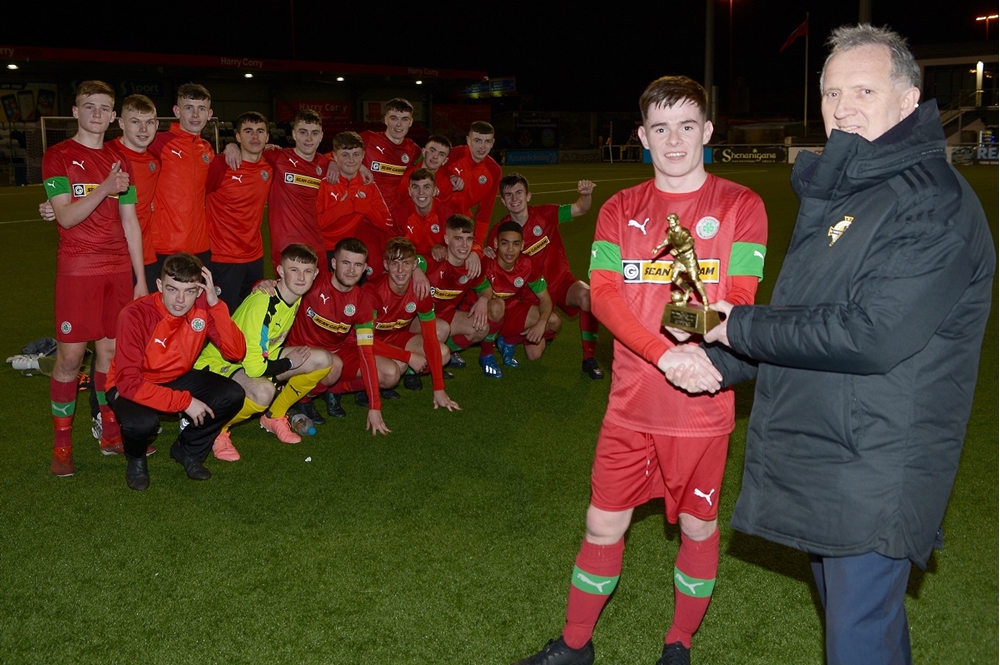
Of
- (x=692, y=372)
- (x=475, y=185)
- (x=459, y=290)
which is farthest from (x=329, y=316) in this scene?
(x=692, y=372)

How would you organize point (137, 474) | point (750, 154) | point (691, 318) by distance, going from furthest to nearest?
point (750, 154) → point (137, 474) → point (691, 318)

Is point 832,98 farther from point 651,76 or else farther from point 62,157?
point 651,76

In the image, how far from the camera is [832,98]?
208 cm

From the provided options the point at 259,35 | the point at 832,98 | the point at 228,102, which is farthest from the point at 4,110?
the point at 832,98

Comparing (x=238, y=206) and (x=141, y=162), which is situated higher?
(x=141, y=162)

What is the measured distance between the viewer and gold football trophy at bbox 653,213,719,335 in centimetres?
216

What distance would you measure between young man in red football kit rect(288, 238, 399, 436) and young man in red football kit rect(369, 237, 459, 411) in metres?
0.12

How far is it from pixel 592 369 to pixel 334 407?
2.00 m

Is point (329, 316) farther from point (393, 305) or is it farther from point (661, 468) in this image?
point (661, 468)

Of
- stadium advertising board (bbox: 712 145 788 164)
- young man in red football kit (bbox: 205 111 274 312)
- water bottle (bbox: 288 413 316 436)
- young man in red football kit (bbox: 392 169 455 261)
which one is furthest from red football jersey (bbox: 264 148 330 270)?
stadium advertising board (bbox: 712 145 788 164)

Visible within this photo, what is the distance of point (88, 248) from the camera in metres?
4.75

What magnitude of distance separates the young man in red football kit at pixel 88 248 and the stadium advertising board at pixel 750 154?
31.4m

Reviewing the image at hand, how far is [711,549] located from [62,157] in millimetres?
3931

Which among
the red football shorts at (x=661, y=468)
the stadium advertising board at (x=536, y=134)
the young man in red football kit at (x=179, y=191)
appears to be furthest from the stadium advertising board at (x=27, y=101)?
the red football shorts at (x=661, y=468)
